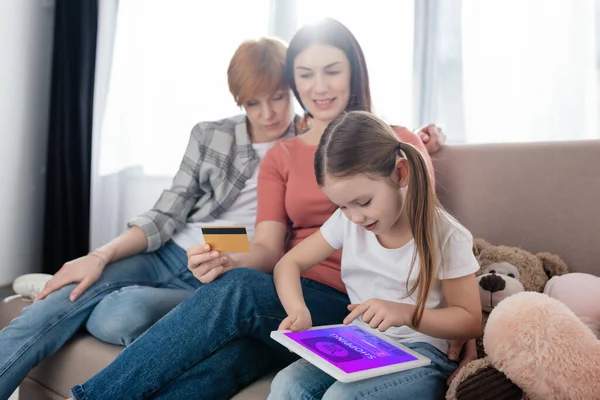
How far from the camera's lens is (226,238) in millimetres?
1174

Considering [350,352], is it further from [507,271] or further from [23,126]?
[23,126]

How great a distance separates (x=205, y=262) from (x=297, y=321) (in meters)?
0.28

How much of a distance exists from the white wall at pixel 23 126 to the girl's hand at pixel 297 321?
7.16 ft

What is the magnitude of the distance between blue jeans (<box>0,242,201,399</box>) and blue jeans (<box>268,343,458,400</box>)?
526 millimetres

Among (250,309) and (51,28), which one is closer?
(250,309)

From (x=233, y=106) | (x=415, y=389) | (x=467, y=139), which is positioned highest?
(x=233, y=106)

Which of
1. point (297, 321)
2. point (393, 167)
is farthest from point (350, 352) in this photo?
point (393, 167)

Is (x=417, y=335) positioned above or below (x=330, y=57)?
below

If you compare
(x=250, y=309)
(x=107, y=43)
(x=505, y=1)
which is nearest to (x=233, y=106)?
(x=107, y=43)

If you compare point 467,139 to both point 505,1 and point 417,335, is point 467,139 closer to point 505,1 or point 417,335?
point 505,1

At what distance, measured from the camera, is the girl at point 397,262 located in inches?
38.6

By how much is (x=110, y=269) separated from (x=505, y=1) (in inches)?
62.1

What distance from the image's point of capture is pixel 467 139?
2033 mm

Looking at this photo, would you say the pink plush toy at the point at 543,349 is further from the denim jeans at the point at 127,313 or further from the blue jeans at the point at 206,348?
the denim jeans at the point at 127,313
